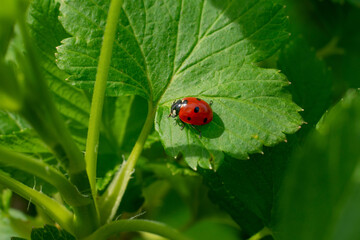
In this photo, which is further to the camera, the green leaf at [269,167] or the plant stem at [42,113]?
the green leaf at [269,167]

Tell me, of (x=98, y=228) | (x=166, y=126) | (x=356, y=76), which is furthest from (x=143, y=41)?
(x=356, y=76)

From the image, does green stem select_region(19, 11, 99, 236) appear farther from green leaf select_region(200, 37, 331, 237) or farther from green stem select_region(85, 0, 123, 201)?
green leaf select_region(200, 37, 331, 237)

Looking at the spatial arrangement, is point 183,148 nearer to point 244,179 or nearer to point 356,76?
point 244,179

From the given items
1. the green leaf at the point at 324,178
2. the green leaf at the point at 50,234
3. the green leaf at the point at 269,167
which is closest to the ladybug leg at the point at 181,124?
the green leaf at the point at 269,167

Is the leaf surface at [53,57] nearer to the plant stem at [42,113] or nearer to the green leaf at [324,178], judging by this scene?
the plant stem at [42,113]

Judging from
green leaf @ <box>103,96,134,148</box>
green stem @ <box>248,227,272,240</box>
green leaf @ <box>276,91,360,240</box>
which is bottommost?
green stem @ <box>248,227,272,240</box>

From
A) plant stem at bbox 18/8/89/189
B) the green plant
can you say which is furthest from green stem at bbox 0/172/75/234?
plant stem at bbox 18/8/89/189
